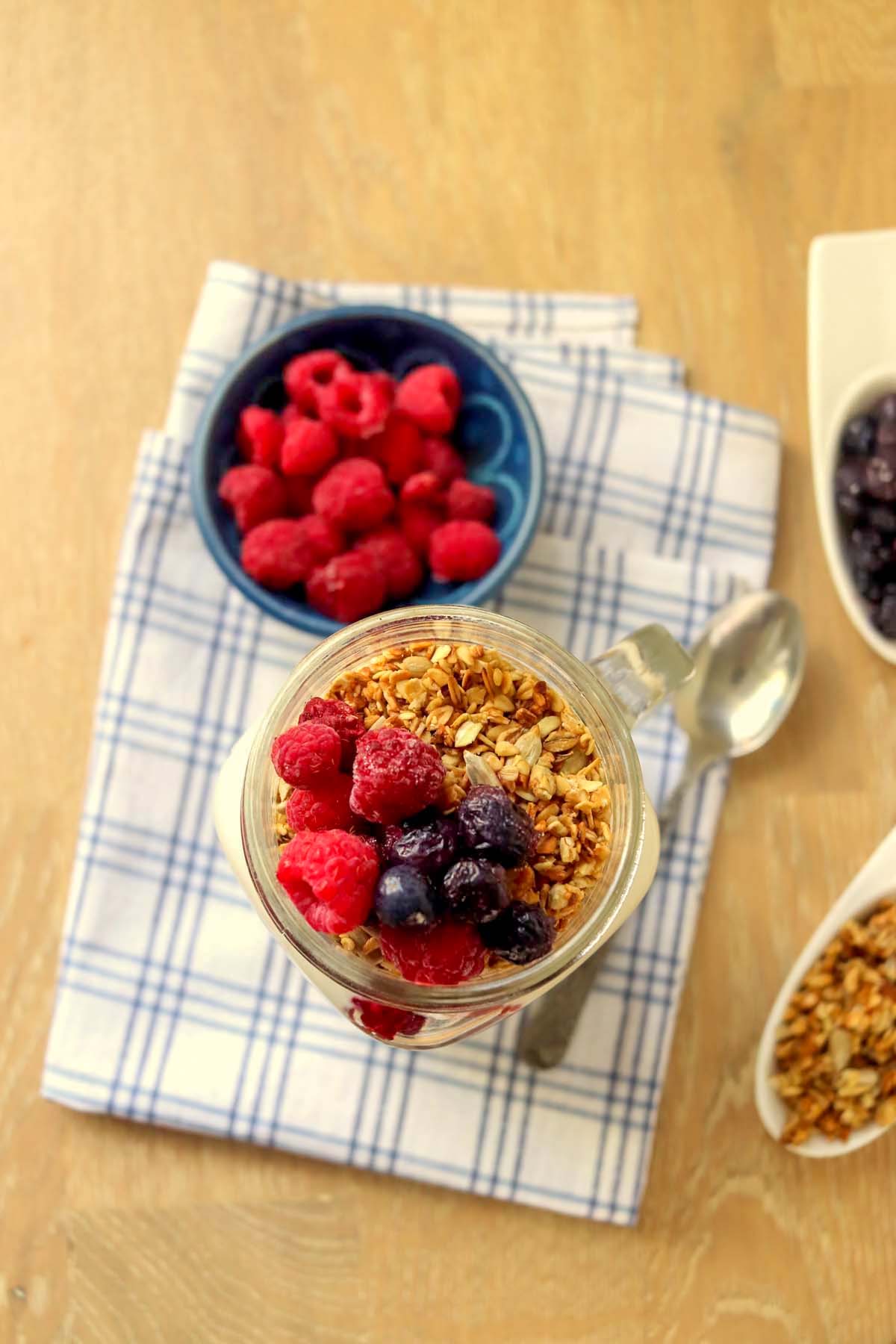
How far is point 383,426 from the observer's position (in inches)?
42.4

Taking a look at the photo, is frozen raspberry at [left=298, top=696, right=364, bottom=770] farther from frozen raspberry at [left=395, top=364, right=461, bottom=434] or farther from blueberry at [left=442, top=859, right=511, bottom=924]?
frozen raspberry at [left=395, top=364, right=461, bottom=434]

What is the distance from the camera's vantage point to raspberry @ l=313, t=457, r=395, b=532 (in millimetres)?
1053

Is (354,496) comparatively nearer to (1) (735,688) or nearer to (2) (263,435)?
(2) (263,435)

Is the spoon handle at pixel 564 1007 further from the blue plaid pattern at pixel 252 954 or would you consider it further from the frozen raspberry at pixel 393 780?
→ the frozen raspberry at pixel 393 780

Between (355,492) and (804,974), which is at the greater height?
(355,492)

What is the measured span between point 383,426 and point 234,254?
0.29 metres

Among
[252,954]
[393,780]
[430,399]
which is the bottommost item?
[252,954]

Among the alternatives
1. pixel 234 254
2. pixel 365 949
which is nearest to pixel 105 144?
pixel 234 254

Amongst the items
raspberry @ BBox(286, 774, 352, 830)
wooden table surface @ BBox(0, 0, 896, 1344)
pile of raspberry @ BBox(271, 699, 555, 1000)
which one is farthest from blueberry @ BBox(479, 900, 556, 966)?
wooden table surface @ BBox(0, 0, 896, 1344)

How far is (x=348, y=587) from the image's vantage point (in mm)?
1029

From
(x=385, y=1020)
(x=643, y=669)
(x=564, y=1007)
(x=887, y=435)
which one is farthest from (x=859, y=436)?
(x=385, y=1020)

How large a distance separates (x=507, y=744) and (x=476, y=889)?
0.12m

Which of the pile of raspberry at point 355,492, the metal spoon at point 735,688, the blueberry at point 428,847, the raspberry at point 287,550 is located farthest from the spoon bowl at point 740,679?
the blueberry at point 428,847

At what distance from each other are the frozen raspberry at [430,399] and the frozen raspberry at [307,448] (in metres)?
0.07
